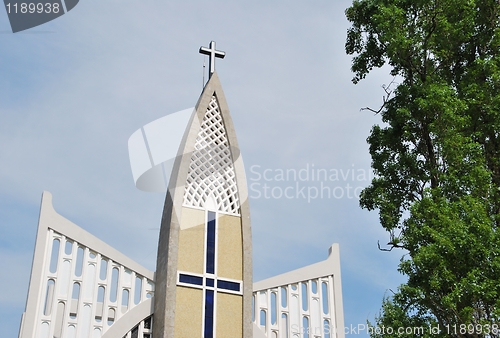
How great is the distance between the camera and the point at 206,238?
1428 centimetres

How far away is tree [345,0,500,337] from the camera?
8.41 m

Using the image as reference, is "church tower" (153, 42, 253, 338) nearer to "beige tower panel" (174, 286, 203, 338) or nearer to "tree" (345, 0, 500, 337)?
"beige tower panel" (174, 286, 203, 338)

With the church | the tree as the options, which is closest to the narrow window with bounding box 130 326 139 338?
the church

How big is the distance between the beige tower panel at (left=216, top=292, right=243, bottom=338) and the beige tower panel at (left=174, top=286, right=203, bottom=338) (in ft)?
1.49

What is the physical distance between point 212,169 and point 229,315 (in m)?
3.59

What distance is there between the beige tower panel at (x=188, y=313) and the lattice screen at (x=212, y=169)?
6.88 feet

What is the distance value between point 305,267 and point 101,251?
4.84 metres

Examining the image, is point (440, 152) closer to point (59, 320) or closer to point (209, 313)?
point (209, 313)

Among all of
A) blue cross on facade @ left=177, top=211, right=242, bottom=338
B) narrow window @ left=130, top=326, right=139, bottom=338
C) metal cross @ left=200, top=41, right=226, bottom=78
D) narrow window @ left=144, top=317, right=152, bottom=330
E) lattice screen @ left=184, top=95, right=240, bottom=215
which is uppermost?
metal cross @ left=200, top=41, right=226, bottom=78

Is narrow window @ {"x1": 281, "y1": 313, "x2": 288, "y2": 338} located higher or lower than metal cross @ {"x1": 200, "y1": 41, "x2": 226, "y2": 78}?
lower

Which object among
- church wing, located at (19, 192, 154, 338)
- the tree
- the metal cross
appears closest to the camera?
the tree

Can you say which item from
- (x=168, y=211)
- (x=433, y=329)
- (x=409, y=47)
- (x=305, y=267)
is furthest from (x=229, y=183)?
(x=433, y=329)

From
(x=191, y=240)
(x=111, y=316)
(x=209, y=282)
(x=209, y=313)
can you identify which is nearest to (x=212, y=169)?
(x=191, y=240)

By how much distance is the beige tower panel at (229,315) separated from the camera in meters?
13.6
